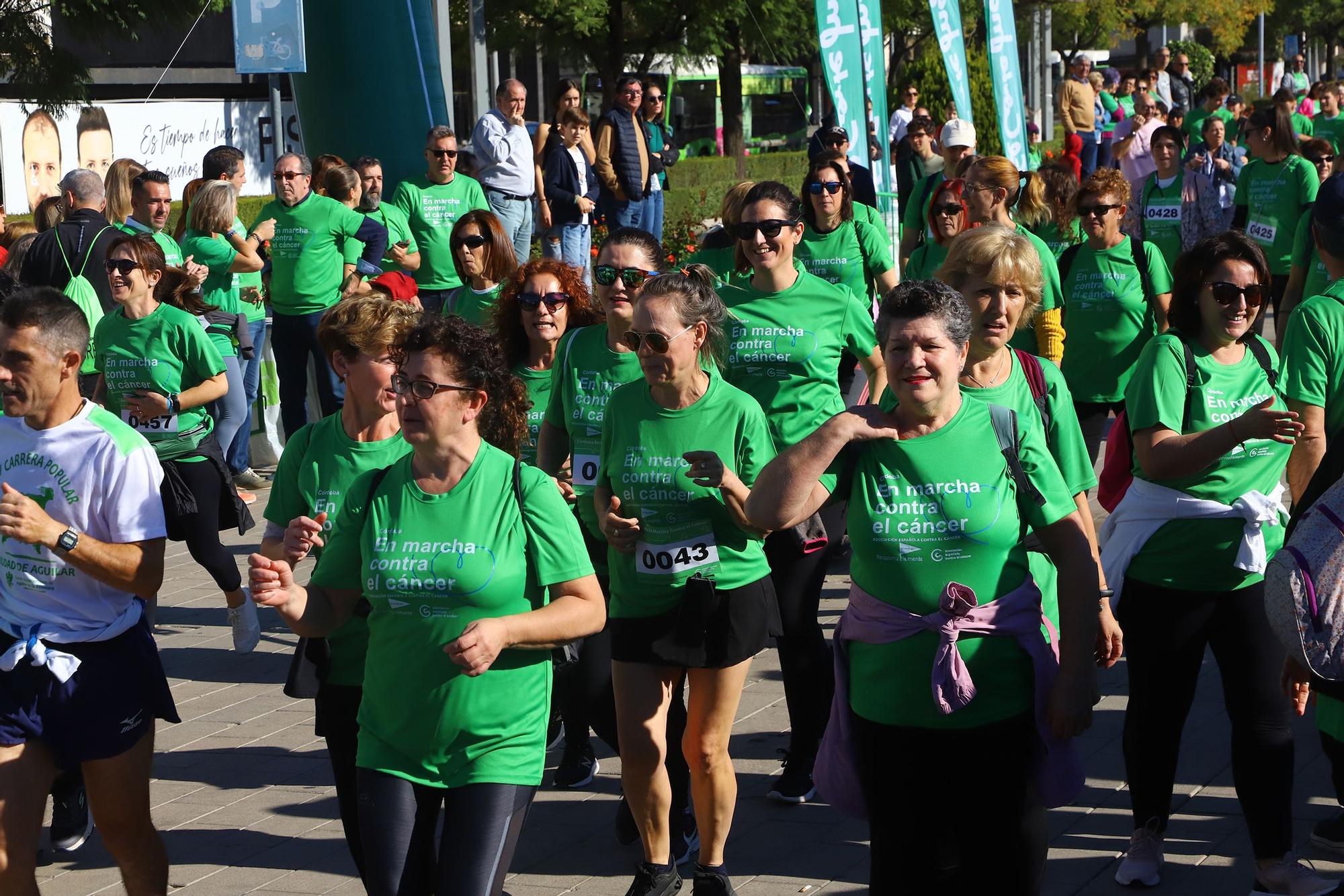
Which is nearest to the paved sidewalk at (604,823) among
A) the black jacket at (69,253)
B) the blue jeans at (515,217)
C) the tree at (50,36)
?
the black jacket at (69,253)

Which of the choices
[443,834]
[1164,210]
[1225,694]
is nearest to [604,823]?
[443,834]

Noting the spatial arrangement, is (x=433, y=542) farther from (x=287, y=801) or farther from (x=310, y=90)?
(x=310, y=90)

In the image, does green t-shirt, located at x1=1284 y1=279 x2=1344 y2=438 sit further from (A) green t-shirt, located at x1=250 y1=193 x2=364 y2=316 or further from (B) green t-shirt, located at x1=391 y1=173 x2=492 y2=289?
(B) green t-shirt, located at x1=391 y1=173 x2=492 y2=289

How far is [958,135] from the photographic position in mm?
11898

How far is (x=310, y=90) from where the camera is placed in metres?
13.7

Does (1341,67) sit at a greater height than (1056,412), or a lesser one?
greater

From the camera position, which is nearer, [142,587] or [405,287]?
[142,587]

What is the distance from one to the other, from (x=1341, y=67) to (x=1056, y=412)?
271ft

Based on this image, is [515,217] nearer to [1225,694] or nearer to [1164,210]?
[1164,210]

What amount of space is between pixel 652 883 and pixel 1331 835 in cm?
209

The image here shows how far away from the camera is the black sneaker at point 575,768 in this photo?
5945 mm

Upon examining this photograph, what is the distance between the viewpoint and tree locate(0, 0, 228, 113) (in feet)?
55.1

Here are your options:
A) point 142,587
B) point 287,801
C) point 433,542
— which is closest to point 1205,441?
point 433,542

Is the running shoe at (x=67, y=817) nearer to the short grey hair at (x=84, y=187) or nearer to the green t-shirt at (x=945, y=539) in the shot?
the green t-shirt at (x=945, y=539)
